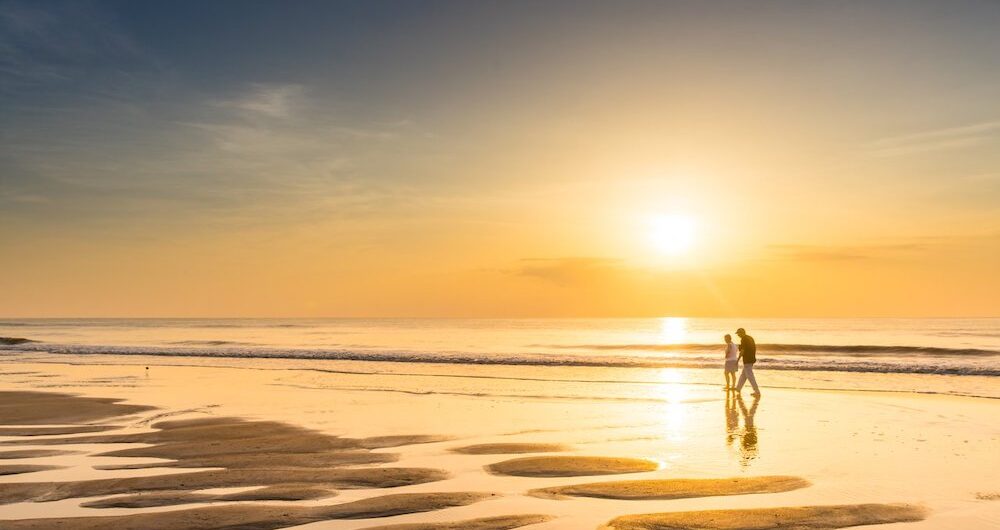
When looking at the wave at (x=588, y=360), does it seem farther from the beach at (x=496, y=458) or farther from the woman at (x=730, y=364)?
the woman at (x=730, y=364)

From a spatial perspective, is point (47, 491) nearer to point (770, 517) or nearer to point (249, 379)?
point (770, 517)

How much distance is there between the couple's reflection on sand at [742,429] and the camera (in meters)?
12.9

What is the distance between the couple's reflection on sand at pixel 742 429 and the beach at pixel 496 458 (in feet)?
0.22

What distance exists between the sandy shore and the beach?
1.9 inches

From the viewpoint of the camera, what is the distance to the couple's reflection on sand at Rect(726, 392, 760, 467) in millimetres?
12867

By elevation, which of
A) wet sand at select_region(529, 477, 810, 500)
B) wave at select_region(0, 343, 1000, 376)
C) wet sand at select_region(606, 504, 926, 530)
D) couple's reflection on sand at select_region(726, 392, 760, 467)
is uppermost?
wave at select_region(0, 343, 1000, 376)

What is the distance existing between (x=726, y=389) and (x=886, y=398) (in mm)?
4689

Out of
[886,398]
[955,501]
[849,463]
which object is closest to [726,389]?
[886,398]

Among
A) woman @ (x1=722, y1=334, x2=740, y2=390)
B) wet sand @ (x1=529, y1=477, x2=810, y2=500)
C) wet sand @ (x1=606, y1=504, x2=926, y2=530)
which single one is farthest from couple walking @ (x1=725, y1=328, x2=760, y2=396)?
wet sand @ (x1=606, y1=504, x2=926, y2=530)

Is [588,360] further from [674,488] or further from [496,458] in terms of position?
[674,488]

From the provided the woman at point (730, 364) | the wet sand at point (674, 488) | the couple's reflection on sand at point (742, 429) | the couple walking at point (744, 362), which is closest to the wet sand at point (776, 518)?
the wet sand at point (674, 488)

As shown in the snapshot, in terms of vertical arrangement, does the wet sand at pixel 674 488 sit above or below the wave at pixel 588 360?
below

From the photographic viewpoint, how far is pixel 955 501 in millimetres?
9711

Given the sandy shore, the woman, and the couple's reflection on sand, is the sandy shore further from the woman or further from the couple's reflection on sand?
the woman
